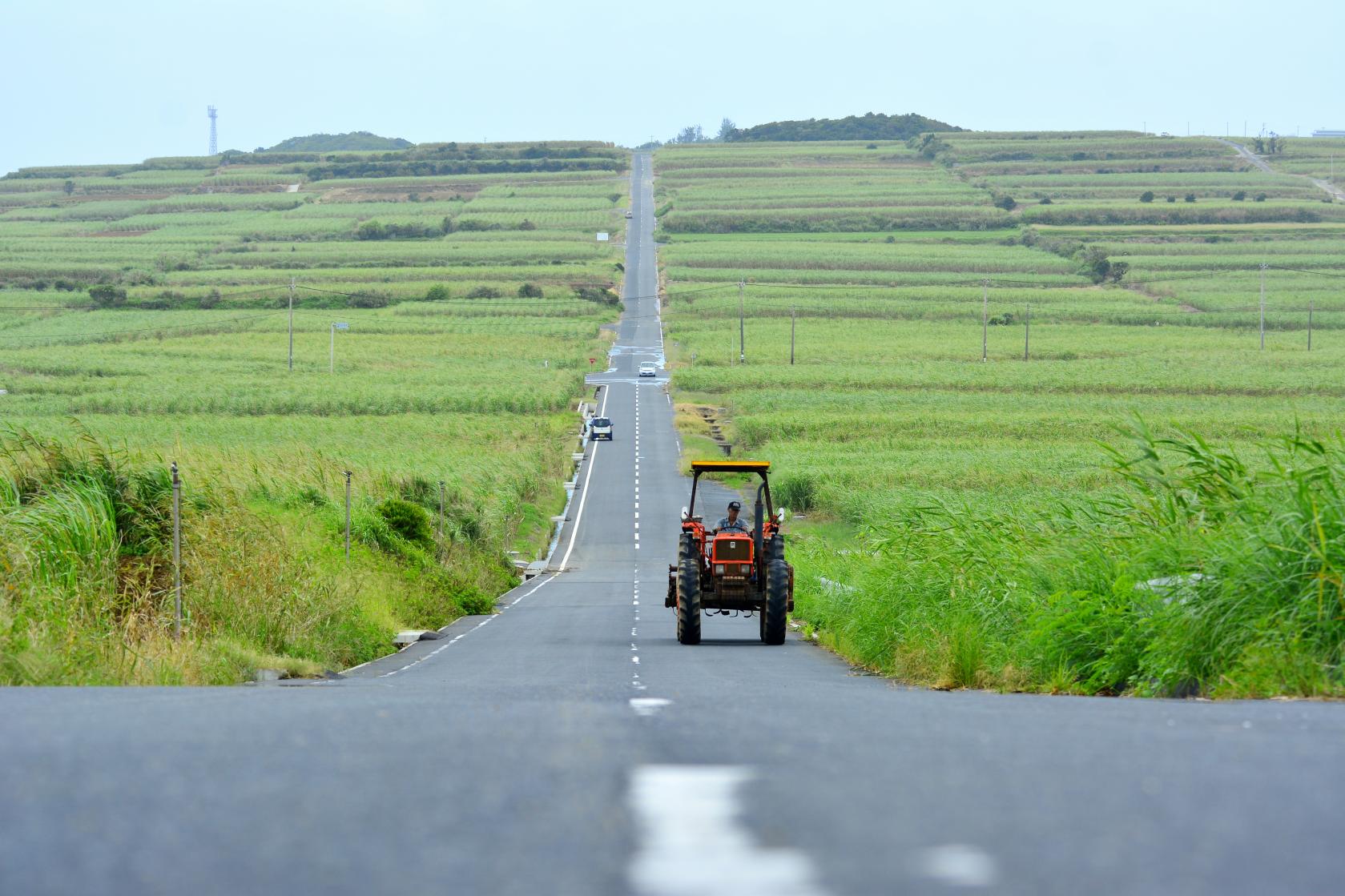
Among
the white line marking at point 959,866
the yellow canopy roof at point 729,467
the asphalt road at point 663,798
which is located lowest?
the yellow canopy roof at point 729,467

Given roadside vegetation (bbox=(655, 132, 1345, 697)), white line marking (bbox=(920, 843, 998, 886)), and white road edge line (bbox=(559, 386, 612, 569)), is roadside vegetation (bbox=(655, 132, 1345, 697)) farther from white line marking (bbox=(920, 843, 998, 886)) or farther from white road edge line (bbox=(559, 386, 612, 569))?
white road edge line (bbox=(559, 386, 612, 569))

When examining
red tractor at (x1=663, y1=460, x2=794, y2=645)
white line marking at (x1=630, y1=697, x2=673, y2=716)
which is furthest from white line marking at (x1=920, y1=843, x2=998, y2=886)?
red tractor at (x1=663, y1=460, x2=794, y2=645)

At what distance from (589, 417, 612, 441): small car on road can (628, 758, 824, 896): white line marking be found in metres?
73.1

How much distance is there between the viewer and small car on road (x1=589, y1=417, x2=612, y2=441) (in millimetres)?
77562

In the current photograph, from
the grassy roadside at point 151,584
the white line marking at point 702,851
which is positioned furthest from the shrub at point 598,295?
the white line marking at point 702,851

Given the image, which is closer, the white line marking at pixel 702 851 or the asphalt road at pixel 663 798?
the white line marking at pixel 702 851

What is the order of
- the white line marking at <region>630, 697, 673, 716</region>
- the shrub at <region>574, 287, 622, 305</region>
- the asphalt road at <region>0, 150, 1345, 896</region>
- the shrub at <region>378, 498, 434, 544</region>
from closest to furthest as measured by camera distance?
the asphalt road at <region>0, 150, 1345, 896</region>, the white line marking at <region>630, 697, 673, 716</region>, the shrub at <region>378, 498, 434, 544</region>, the shrub at <region>574, 287, 622, 305</region>

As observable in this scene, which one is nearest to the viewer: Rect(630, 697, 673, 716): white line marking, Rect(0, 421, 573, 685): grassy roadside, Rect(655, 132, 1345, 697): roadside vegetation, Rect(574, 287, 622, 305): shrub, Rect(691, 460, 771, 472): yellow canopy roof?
Rect(630, 697, 673, 716): white line marking

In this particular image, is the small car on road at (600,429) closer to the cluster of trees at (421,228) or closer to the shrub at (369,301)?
the shrub at (369,301)

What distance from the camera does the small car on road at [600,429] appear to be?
77562mm

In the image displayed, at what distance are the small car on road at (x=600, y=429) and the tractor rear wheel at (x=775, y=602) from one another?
187 ft

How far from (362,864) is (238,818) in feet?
2.00

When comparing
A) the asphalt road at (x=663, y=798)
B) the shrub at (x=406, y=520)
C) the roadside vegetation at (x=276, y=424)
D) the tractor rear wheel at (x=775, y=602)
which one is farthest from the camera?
the shrub at (x=406, y=520)

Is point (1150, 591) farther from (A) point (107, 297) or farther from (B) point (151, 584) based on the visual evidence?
(A) point (107, 297)
